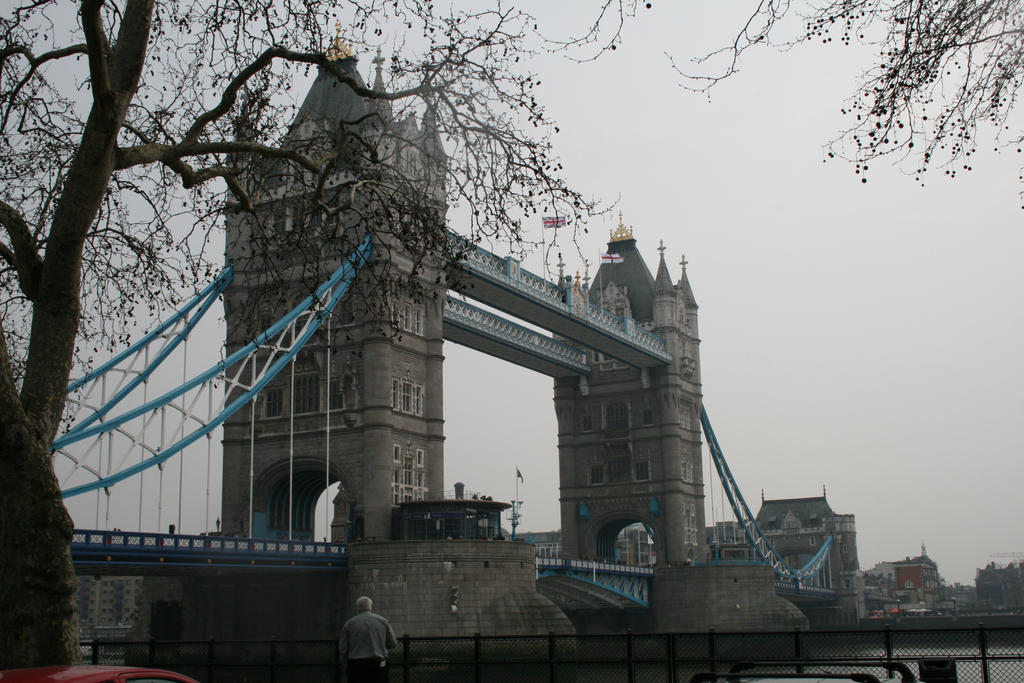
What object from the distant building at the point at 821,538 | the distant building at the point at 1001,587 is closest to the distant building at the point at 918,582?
the distant building at the point at 1001,587

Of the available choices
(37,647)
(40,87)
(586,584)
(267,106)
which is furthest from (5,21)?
(586,584)

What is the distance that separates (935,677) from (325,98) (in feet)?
130

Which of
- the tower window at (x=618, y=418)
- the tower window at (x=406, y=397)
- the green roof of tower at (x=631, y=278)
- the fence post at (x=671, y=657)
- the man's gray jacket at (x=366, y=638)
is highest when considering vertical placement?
the green roof of tower at (x=631, y=278)

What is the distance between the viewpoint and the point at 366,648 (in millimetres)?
11742

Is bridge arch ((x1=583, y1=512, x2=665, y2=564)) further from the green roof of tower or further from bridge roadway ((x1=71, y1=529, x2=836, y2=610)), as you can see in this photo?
bridge roadway ((x1=71, y1=529, x2=836, y2=610))

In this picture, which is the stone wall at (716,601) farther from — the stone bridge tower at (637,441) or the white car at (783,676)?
the white car at (783,676)

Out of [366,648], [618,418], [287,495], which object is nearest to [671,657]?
[366,648]

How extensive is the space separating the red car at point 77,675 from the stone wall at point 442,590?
104ft

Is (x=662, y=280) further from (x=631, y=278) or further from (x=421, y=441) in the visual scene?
(x=421, y=441)

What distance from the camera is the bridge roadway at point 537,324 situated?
165 ft

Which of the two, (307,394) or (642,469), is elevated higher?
(307,394)

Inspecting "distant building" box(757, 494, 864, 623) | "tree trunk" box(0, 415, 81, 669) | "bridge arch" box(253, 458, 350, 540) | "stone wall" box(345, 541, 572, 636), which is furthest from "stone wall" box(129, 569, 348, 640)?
"distant building" box(757, 494, 864, 623)

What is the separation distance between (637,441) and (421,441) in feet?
85.8

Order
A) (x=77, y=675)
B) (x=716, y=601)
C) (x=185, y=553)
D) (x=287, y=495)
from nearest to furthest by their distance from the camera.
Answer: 1. (x=77, y=675)
2. (x=185, y=553)
3. (x=287, y=495)
4. (x=716, y=601)
